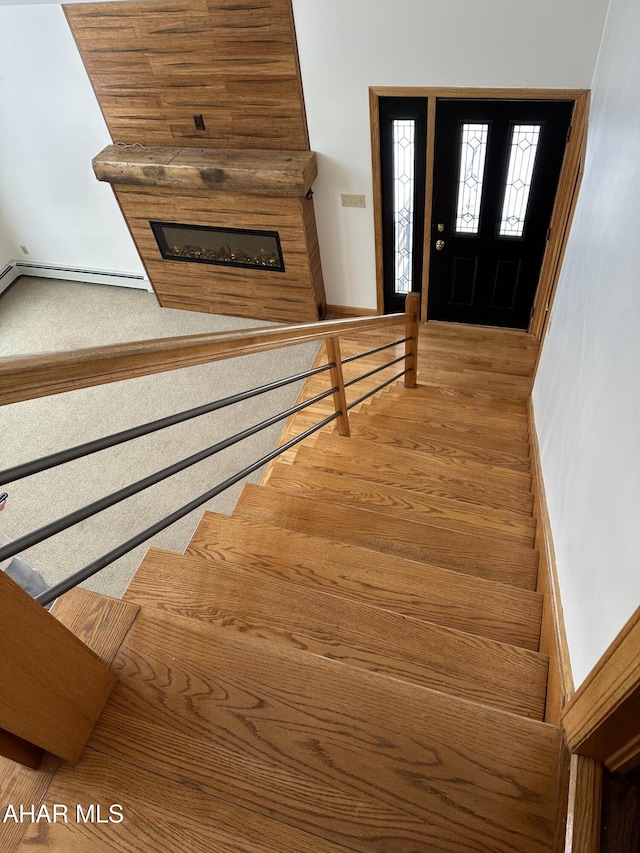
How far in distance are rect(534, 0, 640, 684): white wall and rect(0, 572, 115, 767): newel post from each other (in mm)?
959

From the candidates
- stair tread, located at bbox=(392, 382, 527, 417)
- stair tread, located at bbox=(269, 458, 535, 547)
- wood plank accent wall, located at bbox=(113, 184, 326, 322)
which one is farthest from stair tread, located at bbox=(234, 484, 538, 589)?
wood plank accent wall, located at bbox=(113, 184, 326, 322)

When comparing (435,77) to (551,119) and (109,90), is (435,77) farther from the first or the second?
(109,90)

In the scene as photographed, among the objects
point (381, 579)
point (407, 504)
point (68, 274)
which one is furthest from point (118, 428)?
point (381, 579)

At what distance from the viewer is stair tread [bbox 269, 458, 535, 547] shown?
2154 mm

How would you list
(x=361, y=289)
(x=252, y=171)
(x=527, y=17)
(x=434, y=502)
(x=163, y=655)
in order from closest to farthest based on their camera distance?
(x=163, y=655), (x=434, y=502), (x=527, y=17), (x=252, y=171), (x=361, y=289)

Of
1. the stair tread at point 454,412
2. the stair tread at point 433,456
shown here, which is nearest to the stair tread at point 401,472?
the stair tread at point 433,456

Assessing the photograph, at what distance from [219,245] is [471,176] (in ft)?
6.64

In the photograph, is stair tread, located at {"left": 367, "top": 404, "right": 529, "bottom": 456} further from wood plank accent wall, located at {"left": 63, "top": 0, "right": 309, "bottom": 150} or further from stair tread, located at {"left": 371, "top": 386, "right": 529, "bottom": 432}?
wood plank accent wall, located at {"left": 63, "top": 0, "right": 309, "bottom": 150}

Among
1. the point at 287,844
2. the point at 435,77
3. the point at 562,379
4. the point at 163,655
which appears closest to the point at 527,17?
the point at 435,77

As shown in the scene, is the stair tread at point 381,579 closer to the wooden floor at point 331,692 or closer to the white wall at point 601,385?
the wooden floor at point 331,692

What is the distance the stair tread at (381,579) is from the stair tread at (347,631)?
0.52 feet

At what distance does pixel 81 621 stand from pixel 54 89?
4.64m

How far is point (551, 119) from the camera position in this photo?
3.54m

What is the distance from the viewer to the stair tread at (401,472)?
7.90 feet
